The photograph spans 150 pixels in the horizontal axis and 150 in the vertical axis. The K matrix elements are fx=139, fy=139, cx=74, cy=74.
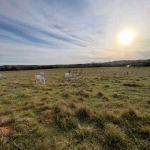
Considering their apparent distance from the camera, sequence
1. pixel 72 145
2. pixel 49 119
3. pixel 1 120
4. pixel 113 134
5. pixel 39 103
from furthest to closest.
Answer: pixel 39 103 → pixel 49 119 → pixel 1 120 → pixel 113 134 → pixel 72 145

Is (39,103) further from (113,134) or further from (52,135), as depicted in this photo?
(113,134)

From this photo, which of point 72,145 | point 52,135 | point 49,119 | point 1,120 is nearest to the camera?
point 72,145

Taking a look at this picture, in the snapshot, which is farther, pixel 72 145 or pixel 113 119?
pixel 113 119

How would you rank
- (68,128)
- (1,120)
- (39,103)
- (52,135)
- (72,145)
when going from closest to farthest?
(72,145) → (52,135) → (68,128) → (1,120) → (39,103)

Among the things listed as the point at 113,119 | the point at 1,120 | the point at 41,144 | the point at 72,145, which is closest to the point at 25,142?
the point at 41,144

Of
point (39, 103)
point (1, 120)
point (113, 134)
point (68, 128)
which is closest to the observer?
point (113, 134)

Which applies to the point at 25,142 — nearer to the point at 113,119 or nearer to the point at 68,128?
the point at 68,128

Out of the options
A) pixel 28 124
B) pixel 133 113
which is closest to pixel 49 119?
pixel 28 124

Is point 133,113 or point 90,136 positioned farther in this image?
point 133,113

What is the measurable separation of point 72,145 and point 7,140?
1.94 meters

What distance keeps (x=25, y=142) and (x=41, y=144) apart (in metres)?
0.54

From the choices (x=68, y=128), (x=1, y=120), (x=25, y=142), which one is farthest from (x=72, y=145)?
(x=1, y=120)

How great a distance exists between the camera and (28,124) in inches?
203

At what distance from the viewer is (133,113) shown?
5.84m
